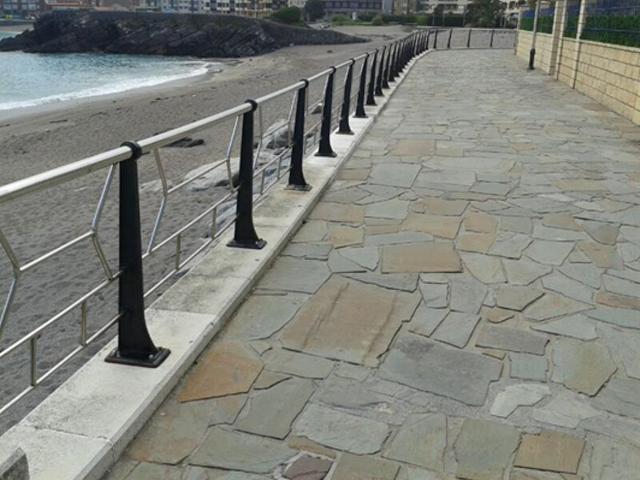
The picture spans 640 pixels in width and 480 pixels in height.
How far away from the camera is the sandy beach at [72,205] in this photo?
5.33m

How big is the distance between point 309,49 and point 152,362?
64793mm

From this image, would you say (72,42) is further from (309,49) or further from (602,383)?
(602,383)

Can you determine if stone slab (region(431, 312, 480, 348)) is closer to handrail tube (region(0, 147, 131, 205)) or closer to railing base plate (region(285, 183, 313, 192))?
handrail tube (region(0, 147, 131, 205))

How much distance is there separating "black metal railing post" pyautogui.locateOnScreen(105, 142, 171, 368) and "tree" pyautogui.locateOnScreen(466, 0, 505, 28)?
2737 inches

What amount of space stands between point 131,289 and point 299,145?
324 centimetres

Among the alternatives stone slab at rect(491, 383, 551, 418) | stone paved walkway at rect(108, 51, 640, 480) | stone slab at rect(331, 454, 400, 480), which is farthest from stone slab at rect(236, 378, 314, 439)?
stone slab at rect(491, 383, 551, 418)

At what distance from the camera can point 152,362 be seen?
3.11 meters

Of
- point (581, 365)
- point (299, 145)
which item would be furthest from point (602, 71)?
point (581, 365)

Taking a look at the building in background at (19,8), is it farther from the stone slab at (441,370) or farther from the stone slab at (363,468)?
the stone slab at (363,468)

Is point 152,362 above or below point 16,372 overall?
above

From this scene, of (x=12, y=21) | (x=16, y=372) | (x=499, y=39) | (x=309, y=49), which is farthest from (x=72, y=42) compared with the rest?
(x=16, y=372)

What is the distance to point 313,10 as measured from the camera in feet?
409

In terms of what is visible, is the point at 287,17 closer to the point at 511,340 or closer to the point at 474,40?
the point at 474,40

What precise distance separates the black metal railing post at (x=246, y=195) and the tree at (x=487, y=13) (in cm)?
6786
